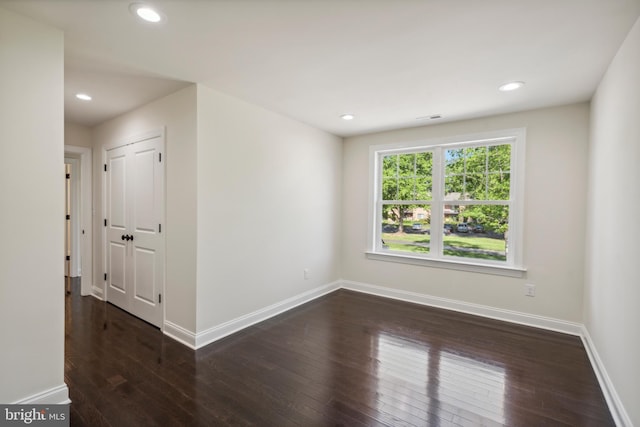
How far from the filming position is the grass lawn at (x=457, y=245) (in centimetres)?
370

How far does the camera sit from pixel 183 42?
200cm

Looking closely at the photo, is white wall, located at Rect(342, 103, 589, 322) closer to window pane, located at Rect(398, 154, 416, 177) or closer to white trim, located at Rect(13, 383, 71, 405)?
window pane, located at Rect(398, 154, 416, 177)

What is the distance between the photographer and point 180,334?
113 inches

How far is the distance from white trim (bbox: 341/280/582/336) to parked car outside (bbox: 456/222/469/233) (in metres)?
0.93

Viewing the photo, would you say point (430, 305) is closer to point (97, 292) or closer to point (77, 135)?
point (97, 292)

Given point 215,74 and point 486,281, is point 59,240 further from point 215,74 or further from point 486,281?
point 486,281

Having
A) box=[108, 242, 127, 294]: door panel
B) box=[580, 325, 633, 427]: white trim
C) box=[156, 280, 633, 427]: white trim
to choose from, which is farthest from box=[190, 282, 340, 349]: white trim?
box=[580, 325, 633, 427]: white trim

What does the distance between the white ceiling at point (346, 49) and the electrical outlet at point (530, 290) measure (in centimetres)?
203

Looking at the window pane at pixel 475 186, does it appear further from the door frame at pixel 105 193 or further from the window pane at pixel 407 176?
the door frame at pixel 105 193

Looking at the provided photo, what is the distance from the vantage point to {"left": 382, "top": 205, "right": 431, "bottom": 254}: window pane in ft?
13.8

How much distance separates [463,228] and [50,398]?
14.1 ft

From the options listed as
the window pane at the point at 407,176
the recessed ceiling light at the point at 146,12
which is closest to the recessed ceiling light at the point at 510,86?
the window pane at the point at 407,176

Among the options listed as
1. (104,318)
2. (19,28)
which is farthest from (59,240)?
(104,318)

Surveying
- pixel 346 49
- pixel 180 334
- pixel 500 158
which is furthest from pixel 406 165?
pixel 180 334
